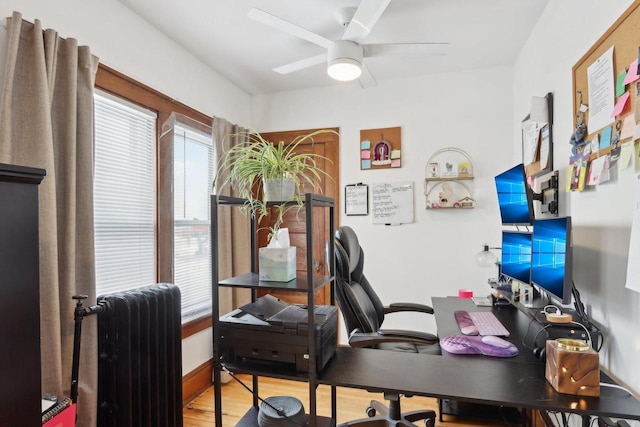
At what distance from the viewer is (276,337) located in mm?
1411

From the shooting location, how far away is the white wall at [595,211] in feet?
4.18

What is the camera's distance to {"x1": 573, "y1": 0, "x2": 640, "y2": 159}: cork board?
1211 millimetres

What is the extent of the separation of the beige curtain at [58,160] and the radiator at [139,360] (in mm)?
99

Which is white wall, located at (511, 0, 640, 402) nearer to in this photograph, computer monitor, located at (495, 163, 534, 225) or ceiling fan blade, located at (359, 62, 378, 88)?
computer monitor, located at (495, 163, 534, 225)

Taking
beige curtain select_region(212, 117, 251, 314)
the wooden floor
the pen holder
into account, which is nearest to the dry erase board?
beige curtain select_region(212, 117, 251, 314)

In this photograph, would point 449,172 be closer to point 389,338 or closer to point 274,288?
point 389,338

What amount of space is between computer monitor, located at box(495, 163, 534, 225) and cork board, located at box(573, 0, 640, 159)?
424mm

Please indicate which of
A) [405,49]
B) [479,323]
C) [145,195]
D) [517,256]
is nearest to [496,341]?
[479,323]

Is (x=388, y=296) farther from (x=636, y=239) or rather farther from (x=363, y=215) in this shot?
(x=636, y=239)

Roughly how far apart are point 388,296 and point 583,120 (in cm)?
213

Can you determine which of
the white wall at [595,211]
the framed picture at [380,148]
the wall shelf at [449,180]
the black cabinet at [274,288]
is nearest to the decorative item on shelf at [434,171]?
the wall shelf at [449,180]

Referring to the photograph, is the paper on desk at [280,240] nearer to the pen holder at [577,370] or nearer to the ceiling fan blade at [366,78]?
the pen holder at [577,370]

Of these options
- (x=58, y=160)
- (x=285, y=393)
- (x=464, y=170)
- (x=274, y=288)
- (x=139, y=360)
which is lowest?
(x=285, y=393)

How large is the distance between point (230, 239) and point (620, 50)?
269 cm
